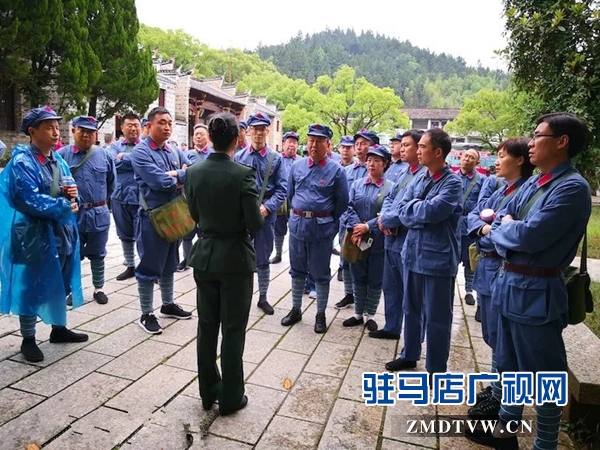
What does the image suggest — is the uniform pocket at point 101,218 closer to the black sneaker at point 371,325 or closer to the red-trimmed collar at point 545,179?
the black sneaker at point 371,325

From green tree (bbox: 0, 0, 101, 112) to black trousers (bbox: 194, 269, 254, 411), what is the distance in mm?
11194

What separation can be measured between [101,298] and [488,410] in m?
4.05

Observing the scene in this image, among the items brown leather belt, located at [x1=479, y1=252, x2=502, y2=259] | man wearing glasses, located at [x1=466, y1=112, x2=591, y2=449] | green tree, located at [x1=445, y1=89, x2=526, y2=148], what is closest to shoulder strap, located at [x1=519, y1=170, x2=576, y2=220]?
man wearing glasses, located at [x1=466, y1=112, x2=591, y2=449]

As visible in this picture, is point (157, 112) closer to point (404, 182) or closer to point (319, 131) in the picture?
point (319, 131)

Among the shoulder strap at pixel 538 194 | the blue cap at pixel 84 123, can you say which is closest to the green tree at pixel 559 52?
the shoulder strap at pixel 538 194

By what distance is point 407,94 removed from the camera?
88.8m

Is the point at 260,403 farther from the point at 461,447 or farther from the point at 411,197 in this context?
the point at 411,197

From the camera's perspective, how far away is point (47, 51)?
12609mm

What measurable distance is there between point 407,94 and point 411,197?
91311mm

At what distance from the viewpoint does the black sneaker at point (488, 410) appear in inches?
118

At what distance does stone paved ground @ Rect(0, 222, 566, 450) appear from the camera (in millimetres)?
2723

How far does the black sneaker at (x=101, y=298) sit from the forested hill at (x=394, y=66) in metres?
79.0

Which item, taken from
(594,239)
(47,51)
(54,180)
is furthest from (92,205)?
(594,239)

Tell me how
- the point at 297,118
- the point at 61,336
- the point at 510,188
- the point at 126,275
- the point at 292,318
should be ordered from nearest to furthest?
the point at 510,188, the point at 61,336, the point at 292,318, the point at 126,275, the point at 297,118
